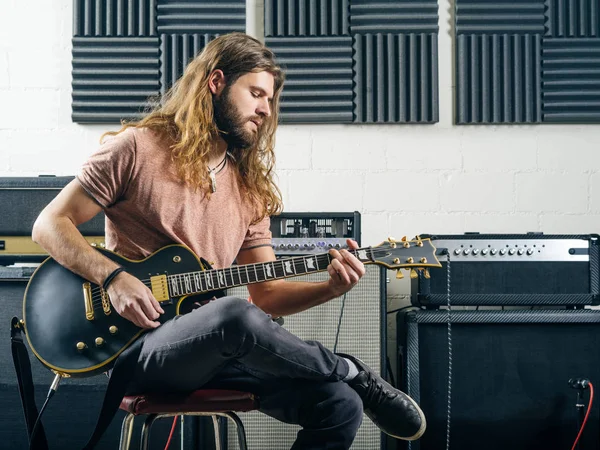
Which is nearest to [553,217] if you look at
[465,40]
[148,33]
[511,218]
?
[511,218]

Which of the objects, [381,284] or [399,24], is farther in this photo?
[399,24]

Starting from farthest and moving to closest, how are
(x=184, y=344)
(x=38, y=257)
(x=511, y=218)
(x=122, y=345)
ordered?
(x=511, y=218) < (x=38, y=257) < (x=122, y=345) < (x=184, y=344)

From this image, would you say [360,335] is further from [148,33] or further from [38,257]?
[148,33]

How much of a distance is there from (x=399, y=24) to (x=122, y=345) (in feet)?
7.93

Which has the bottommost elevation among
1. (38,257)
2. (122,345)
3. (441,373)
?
(441,373)

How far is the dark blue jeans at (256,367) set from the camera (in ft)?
5.66

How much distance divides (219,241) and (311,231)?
852 millimetres

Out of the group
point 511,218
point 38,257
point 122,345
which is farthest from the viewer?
point 511,218

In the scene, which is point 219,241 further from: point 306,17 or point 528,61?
point 528,61

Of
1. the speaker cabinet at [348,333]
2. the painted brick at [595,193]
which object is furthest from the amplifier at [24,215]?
the painted brick at [595,193]

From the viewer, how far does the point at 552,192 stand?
3.62 meters

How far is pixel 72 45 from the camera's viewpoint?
12.1 feet

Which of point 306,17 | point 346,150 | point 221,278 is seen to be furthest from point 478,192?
point 221,278

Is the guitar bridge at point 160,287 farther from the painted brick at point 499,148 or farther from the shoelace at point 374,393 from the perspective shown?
the painted brick at point 499,148
